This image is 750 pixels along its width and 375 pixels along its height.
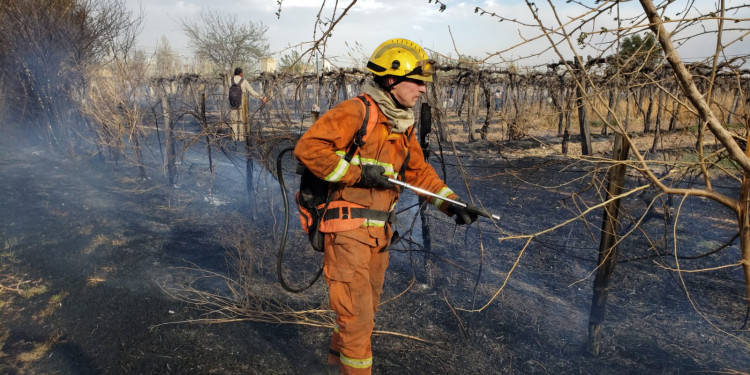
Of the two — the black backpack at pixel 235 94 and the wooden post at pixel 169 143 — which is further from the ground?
the black backpack at pixel 235 94

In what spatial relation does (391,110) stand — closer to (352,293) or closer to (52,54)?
(352,293)

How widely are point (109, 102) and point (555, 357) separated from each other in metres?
9.58

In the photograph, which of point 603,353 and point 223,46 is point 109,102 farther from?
point 223,46

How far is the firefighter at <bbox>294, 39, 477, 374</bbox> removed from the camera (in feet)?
8.18

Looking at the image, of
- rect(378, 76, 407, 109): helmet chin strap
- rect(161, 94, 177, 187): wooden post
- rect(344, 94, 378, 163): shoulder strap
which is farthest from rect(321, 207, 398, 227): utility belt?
rect(161, 94, 177, 187): wooden post

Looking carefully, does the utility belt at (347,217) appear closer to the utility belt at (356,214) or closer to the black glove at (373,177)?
the utility belt at (356,214)

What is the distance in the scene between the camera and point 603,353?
11.8 feet

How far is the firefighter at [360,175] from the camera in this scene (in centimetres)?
249

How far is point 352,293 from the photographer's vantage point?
8.50 feet

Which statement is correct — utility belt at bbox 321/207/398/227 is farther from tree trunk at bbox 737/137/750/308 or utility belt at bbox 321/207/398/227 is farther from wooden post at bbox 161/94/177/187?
wooden post at bbox 161/94/177/187

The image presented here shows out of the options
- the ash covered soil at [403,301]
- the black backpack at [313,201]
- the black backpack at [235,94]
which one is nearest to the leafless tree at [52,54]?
the black backpack at [235,94]

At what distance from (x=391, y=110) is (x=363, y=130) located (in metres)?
0.21

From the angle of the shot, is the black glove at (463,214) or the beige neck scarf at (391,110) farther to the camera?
the black glove at (463,214)

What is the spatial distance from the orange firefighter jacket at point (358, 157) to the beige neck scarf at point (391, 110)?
0.03 m
